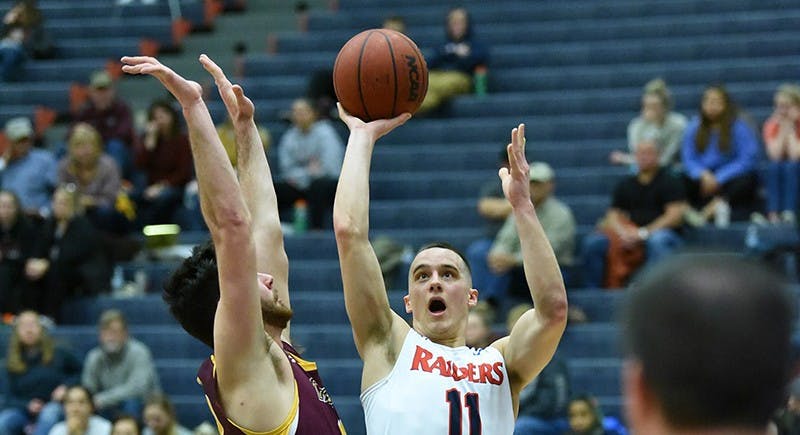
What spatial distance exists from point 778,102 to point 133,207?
5662mm

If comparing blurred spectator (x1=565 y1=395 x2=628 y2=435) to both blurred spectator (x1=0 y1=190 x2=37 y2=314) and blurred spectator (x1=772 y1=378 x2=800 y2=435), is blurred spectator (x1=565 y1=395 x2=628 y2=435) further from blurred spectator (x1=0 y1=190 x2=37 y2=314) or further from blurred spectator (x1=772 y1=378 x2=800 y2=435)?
blurred spectator (x1=0 y1=190 x2=37 y2=314)

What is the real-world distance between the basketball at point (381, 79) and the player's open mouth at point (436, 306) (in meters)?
0.68

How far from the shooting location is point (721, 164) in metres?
10.5

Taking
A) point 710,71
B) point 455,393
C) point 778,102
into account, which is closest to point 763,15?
point 710,71

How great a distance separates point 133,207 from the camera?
1241cm

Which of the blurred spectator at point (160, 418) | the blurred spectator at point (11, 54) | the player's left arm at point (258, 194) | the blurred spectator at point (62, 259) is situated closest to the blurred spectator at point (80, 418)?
the blurred spectator at point (160, 418)

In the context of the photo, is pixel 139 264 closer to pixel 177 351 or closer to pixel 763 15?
pixel 177 351

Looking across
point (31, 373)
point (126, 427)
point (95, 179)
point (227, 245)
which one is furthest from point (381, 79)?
point (95, 179)

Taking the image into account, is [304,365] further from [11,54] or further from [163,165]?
[11,54]

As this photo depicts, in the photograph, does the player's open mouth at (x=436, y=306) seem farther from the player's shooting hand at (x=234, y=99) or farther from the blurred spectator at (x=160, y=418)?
the blurred spectator at (x=160, y=418)

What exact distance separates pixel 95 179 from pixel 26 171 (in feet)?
2.61

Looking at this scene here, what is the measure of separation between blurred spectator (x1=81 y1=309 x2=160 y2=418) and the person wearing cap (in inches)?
101

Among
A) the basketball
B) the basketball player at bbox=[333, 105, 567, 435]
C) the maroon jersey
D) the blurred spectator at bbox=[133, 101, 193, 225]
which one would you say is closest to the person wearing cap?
the blurred spectator at bbox=[133, 101, 193, 225]

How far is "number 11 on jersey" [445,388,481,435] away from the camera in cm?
447
